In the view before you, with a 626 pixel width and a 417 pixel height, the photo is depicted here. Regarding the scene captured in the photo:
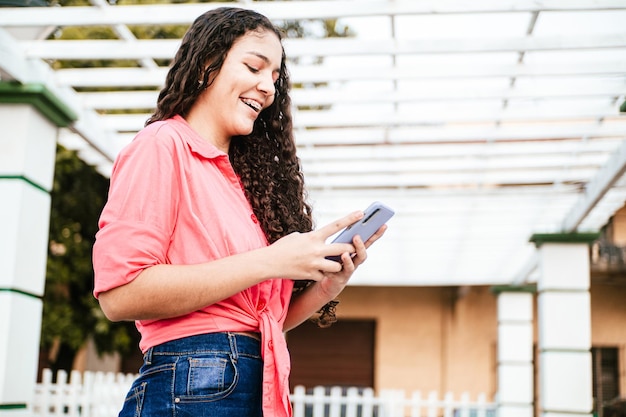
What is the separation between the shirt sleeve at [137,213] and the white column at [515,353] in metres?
9.78

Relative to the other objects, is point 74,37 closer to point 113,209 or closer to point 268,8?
point 268,8

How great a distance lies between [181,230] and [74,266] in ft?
37.6

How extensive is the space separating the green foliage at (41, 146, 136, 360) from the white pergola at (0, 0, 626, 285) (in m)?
4.59

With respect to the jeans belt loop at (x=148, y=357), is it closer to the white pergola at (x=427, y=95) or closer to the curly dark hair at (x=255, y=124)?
the curly dark hair at (x=255, y=124)

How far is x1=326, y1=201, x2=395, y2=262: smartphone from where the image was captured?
1.62 meters

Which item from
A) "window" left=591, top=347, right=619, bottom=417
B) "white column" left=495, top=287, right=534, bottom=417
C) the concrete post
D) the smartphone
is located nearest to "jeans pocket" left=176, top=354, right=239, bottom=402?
the smartphone

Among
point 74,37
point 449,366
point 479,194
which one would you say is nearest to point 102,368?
point 449,366

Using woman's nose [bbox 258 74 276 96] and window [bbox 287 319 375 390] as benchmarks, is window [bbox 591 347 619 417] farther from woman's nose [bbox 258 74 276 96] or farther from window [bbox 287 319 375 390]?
woman's nose [bbox 258 74 276 96]

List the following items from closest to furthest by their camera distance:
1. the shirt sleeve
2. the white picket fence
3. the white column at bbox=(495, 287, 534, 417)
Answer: the shirt sleeve < the white picket fence < the white column at bbox=(495, 287, 534, 417)

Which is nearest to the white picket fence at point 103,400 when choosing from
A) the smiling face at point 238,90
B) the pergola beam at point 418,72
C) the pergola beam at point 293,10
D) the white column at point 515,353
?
the white column at point 515,353

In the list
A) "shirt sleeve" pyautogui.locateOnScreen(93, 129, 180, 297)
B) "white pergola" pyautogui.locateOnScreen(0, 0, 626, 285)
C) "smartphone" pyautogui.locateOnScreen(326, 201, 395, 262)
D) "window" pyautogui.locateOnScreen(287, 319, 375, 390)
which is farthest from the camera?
"window" pyautogui.locateOnScreen(287, 319, 375, 390)

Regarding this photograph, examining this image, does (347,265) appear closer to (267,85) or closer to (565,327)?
(267,85)

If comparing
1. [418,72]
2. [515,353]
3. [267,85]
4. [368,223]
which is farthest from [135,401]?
[515,353]

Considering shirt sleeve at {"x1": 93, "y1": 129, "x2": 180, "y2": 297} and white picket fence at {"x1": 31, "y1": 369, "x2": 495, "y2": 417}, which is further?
white picket fence at {"x1": 31, "y1": 369, "x2": 495, "y2": 417}
